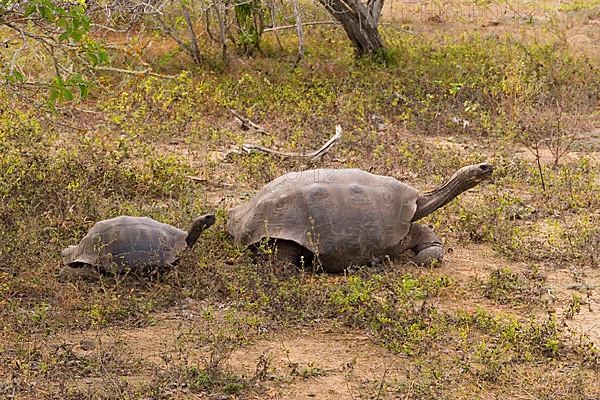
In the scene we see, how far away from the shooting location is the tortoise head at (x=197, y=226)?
6.24 m

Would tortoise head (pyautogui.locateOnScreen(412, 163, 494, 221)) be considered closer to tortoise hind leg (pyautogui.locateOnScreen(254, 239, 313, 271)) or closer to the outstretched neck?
the outstretched neck

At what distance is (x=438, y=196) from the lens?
6684 mm

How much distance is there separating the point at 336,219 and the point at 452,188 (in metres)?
1.00

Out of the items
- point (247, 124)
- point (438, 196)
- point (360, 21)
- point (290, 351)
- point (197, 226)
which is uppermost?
point (360, 21)

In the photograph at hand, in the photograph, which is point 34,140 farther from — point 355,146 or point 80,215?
point 355,146

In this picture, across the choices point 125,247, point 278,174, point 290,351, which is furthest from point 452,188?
point 125,247

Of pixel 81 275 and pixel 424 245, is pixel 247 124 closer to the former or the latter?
pixel 424 245

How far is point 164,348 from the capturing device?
504cm

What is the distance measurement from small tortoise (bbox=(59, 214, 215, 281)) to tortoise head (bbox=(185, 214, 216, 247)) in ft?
0.51

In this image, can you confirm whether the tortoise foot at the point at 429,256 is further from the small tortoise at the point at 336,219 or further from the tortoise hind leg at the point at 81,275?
the tortoise hind leg at the point at 81,275

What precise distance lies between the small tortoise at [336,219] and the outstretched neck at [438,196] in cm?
2

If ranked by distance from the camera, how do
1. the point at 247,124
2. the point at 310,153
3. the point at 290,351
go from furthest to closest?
the point at 247,124
the point at 310,153
the point at 290,351

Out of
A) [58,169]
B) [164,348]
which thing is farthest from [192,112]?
[164,348]

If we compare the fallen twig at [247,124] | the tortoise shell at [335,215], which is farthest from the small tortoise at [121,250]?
the fallen twig at [247,124]
